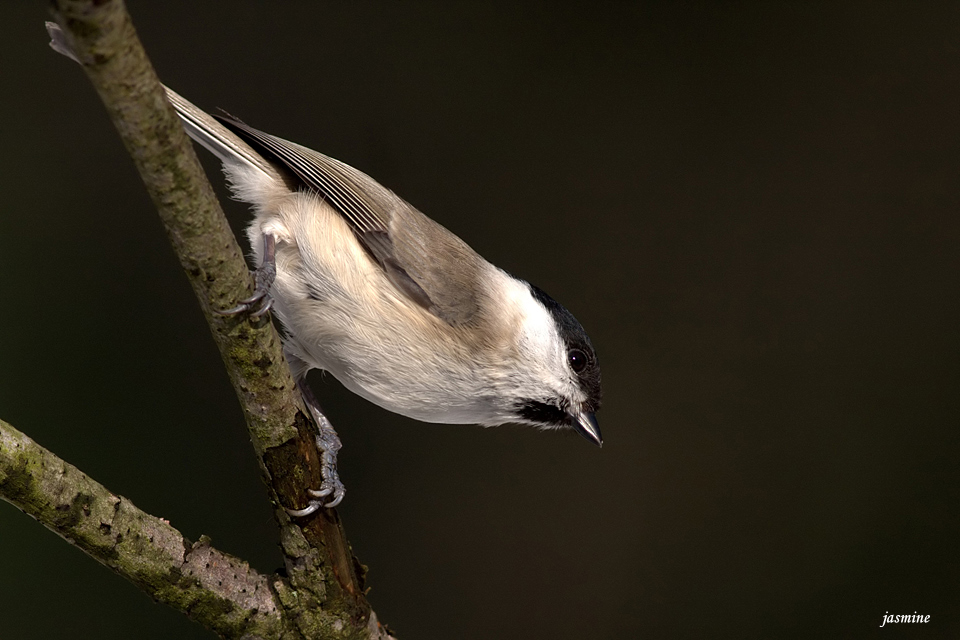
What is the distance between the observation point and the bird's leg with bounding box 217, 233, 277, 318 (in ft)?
2.88

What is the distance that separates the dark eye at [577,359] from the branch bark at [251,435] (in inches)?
17.0

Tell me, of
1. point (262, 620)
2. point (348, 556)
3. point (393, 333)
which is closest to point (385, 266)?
point (393, 333)

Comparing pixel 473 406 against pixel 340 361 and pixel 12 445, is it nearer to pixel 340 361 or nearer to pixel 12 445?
pixel 340 361

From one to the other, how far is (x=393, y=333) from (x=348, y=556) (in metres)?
0.35

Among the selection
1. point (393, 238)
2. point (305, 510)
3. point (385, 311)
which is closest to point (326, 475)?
point (305, 510)

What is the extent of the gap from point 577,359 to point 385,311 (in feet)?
1.09

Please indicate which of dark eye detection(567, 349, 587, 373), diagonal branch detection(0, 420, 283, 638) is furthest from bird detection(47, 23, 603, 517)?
diagonal branch detection(0, 420, 283, 638)

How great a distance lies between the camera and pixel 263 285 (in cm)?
99

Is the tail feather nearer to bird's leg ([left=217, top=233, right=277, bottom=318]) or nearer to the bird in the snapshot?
the bird

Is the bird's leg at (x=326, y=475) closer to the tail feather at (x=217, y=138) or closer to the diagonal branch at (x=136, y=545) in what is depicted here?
the diagonal branch at (x=136, y=545)

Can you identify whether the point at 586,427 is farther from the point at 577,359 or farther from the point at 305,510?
the point at 305,510

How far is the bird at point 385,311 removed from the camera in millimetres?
1110

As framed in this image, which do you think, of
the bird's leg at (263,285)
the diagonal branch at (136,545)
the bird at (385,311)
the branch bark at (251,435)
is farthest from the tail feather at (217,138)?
the diagonal branch at (136,545)

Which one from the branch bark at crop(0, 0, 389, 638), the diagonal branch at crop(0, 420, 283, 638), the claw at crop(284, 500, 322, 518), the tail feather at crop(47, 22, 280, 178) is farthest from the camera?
the tail feather at crop(47, 22, 280, 178)
